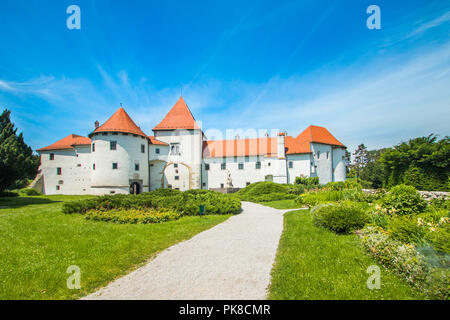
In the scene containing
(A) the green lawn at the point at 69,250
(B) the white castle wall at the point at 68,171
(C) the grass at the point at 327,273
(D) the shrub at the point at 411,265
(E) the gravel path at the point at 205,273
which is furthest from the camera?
(B) the white castle wall at the point at 68,171

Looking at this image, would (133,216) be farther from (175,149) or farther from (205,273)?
(175,149)

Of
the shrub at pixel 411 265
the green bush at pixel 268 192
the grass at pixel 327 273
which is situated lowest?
the green bush at pixel 268 192

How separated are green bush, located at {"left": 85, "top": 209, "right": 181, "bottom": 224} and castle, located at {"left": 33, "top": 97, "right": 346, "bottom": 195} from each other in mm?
13983

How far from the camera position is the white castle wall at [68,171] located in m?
27.2

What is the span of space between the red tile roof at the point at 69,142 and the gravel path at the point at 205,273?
89.7 ft

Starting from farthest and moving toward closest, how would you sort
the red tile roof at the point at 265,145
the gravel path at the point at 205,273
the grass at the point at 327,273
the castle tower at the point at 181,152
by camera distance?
the red tile roof at the point at 265,145, the castle tower at the point at 181,152, the gravel path at the point at 205,273, the grass at the point at 327,273

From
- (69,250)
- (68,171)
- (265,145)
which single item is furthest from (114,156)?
(265,145)

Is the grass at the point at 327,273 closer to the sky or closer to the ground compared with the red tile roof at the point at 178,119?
closer to the ground

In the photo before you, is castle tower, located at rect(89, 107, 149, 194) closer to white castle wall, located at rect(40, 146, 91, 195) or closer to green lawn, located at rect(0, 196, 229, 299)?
white castle wall, located at rect(40, 146, 91, 195)

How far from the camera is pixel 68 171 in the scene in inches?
1093

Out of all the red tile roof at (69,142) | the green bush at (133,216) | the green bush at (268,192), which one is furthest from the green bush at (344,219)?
the red tile roof at (69,142)

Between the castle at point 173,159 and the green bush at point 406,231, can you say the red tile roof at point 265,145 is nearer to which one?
the castle at point 173,159

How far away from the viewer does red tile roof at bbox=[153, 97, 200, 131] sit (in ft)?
91.0

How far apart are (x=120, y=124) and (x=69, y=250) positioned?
20.6m
